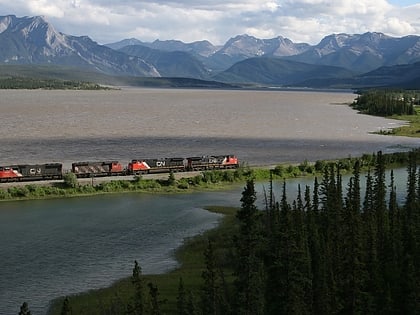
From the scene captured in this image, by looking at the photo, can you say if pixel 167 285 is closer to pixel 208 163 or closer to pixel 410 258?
pixel 410 258

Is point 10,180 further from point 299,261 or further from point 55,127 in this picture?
point 55,127

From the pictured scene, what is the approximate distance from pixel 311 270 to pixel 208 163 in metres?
63.8

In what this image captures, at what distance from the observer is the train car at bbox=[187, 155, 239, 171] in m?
105

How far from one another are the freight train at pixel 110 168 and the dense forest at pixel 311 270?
1764 inches

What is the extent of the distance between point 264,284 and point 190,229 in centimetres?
3070

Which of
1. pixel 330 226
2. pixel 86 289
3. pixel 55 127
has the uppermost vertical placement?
pixel 55 127

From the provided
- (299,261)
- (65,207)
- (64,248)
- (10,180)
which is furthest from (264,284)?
(10,180)

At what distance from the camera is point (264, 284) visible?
1551 inches

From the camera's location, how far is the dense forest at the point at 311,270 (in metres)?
32.7

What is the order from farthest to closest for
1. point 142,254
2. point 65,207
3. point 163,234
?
point 65,207 < point 163,234 < point 142,254

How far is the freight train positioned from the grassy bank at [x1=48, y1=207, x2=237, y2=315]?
35639 millimetres

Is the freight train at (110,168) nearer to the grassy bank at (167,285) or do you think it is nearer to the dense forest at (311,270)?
the grassy bank at (167,285)

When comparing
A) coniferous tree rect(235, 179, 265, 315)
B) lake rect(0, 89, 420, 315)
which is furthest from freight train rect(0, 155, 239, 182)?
coniferous tree rect(235, 179, 265, 315)

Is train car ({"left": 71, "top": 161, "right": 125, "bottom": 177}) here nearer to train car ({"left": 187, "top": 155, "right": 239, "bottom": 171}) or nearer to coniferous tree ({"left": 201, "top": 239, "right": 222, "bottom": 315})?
train car ({"left": 187, "top": 155, "right": 239, "bottom": 171})
